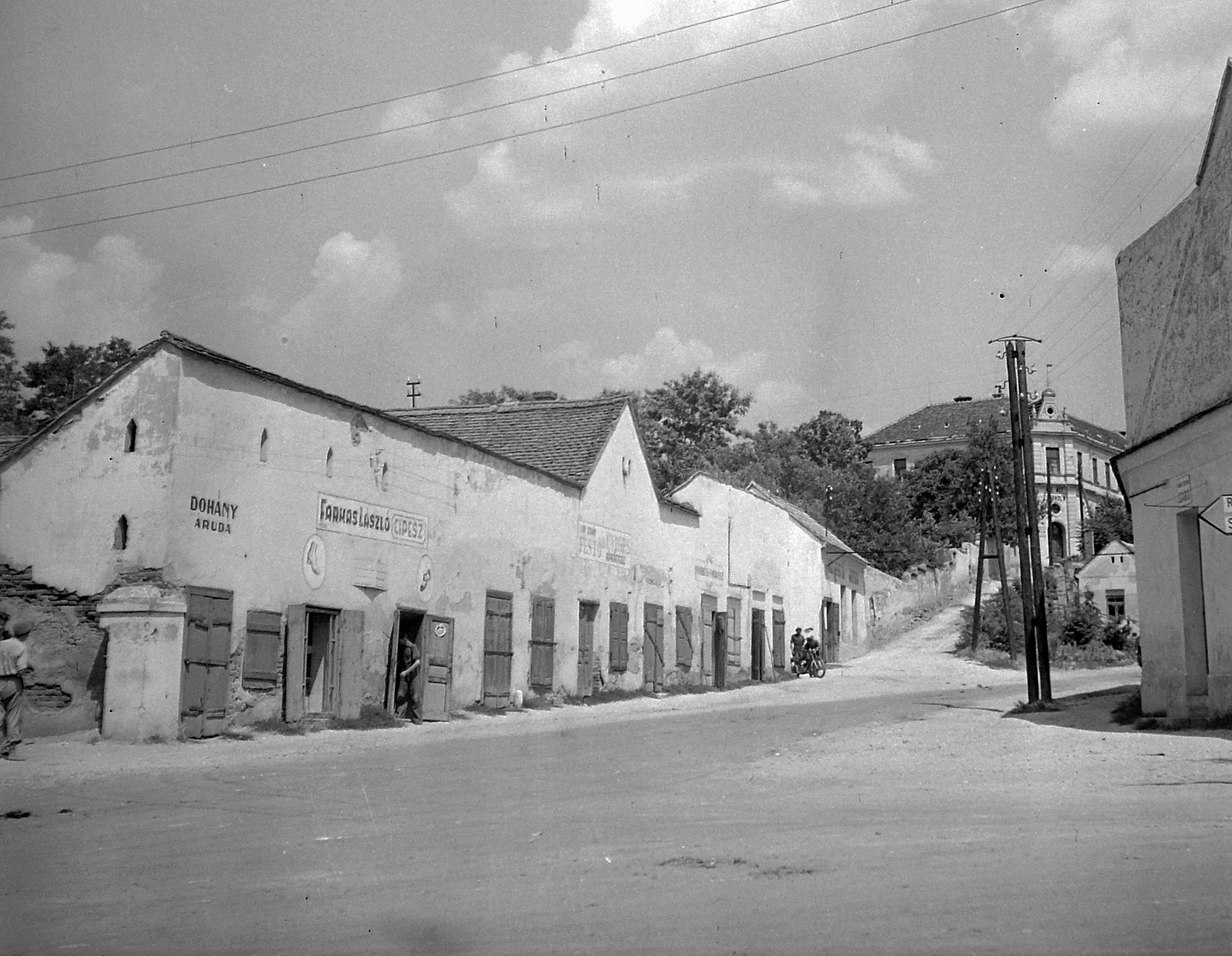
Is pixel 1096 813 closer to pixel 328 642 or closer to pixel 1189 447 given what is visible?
pixel 1189 447

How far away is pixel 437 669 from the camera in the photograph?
76.0ft

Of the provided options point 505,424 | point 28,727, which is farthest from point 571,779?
point 505,424

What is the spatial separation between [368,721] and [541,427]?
12.9 meters

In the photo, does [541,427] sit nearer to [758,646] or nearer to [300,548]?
[758,646]

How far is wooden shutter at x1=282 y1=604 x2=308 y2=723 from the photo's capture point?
19.6 m

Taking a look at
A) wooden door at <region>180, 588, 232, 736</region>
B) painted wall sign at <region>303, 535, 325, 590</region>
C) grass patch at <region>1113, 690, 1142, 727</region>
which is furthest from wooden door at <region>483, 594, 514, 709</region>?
grass patch at <region>1113, 690, 1142, 727</region>

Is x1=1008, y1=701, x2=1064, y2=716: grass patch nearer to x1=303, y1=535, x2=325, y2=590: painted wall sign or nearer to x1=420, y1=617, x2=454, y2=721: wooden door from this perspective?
x1=420, y1=617, x2=454, y2=721: wooden door

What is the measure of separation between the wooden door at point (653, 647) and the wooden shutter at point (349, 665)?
1204 cm

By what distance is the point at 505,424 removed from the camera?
108 feet

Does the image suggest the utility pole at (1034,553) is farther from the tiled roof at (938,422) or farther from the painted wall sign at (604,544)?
the tiled roof at (938,422)

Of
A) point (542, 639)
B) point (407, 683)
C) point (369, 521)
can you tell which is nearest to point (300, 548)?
point (369, 521)

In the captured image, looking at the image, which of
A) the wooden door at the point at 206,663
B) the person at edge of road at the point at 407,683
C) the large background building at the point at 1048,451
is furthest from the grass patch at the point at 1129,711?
the large background building at the point at 1048,451

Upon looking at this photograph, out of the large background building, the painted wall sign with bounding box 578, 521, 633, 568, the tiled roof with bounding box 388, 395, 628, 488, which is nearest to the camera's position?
the painted wall sign with bounding box 578, 521, 633, 568

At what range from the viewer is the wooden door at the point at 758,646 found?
40062 millimetres
